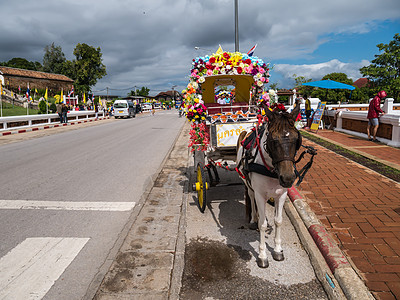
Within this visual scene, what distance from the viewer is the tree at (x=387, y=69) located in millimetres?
40969

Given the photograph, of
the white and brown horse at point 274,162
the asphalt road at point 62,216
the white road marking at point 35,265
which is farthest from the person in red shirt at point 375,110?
the white road marking at point 35,265

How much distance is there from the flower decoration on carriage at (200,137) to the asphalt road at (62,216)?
69.0 inches

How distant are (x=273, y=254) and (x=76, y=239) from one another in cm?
285

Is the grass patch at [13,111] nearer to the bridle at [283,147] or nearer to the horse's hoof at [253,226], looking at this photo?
the horse's hoof at [253,226]

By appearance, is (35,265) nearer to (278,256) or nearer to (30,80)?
(278,256)

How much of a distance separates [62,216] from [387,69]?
48.8 metres

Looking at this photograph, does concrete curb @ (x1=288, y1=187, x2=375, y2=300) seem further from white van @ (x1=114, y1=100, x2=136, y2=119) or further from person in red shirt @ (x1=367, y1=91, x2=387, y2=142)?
white van @ (x1=114, y1=100, x2=136, y2=119)

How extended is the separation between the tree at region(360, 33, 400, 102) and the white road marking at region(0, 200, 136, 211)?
45.4 m

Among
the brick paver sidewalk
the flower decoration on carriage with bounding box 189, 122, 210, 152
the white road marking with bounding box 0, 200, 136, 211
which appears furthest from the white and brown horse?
the white road marking with bounding box 0, 200, 136, 211

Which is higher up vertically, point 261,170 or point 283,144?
point 283,144

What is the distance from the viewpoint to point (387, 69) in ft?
138

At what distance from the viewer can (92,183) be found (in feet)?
23.7

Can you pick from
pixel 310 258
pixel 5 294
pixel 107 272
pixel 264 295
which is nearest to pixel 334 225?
pixel 310 258

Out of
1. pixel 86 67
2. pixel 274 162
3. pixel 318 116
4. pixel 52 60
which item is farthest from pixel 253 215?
pixel 52 60
